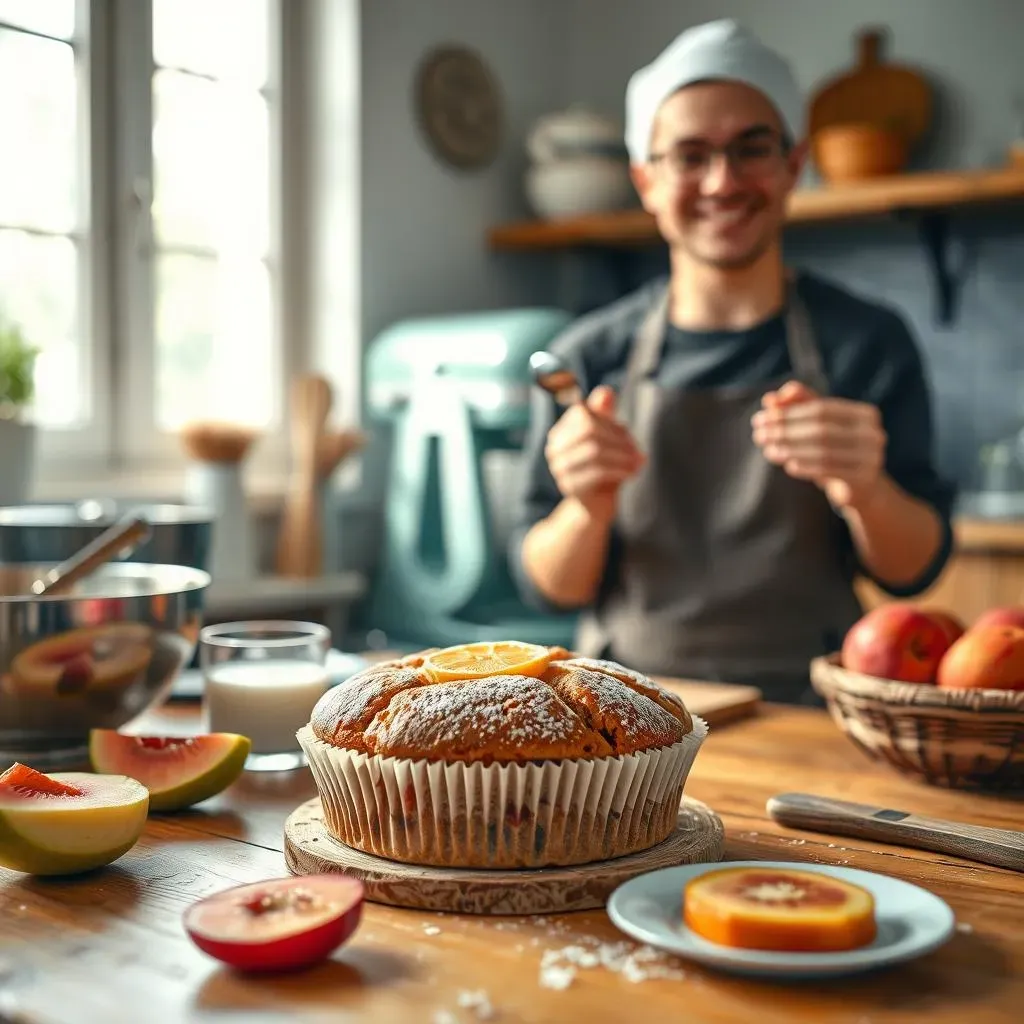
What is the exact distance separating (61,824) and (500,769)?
0.30 metres

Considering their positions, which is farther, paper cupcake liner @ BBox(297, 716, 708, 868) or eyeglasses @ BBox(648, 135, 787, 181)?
eyeglasses @ BBox(648, 135, 787, 181)

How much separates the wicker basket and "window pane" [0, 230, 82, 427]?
2307 millimetres

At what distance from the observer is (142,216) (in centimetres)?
316

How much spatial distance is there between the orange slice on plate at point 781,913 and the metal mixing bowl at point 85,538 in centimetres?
81

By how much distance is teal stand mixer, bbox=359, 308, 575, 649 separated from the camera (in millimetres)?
3051

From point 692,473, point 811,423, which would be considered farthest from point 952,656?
point 692,473

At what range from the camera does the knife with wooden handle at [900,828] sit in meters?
0.93

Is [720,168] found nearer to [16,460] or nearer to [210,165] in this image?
[16,460]

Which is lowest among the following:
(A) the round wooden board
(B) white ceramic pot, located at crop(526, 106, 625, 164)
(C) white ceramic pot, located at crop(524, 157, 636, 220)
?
(A) the round wooden board

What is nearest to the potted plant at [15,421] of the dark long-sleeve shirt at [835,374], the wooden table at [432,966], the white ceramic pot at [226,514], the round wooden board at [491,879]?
the white ceramic pot at [226,514]

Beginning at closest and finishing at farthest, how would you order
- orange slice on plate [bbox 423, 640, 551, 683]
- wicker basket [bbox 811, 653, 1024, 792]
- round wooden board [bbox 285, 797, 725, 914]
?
1. round wooden board [bbox 285, 797, 725, 914]
2. orange slice on plate [bbox 423, 640, 551, 683]
3. wicker basket [bbox 811, 653, 1024, 792]

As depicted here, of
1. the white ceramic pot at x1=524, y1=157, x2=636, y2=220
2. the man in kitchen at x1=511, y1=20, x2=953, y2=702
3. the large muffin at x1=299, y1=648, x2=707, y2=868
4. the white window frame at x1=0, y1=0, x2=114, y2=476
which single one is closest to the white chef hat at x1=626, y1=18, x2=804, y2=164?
the man in kitchen at x1=511, y1=20, x2=953, y2=702

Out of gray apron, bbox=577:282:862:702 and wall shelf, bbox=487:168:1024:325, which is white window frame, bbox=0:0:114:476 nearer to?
wall shelf, bbox=487:168:1024:325

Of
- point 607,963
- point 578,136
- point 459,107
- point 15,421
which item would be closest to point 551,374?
point 607,963
